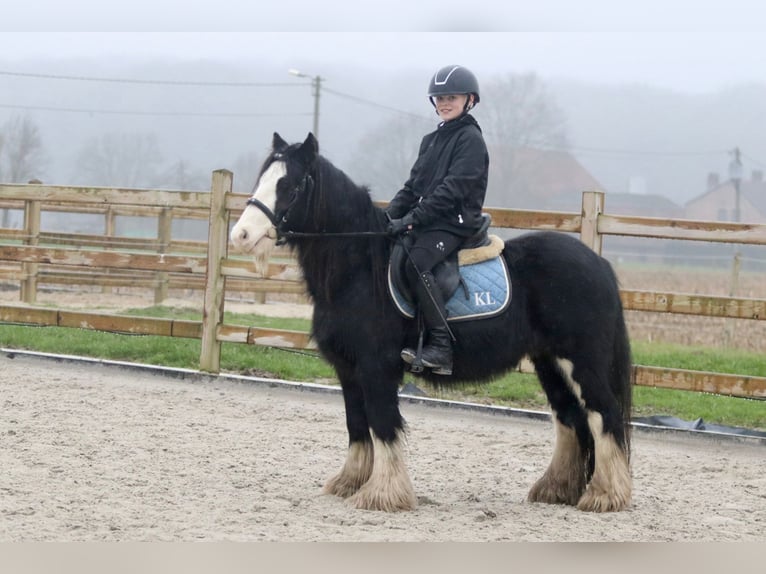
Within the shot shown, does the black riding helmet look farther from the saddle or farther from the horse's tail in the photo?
the horse's tail

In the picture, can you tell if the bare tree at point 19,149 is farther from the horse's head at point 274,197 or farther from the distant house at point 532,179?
the horse's head at point 274,197

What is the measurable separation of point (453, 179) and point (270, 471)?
215cm

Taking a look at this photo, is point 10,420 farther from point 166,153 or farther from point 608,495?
point 166,153

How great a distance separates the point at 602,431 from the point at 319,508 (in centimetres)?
163

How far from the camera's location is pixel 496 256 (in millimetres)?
5184

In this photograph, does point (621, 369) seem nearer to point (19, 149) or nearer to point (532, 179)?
point (19, 149)

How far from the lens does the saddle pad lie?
16.4 ft

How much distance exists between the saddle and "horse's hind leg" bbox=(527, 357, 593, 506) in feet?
1.92

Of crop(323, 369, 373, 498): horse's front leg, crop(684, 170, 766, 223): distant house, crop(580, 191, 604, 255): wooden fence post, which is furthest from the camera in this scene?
crop(684, 170, 766, 223): distant house

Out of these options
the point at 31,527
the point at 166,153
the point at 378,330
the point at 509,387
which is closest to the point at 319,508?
the point at 378,330

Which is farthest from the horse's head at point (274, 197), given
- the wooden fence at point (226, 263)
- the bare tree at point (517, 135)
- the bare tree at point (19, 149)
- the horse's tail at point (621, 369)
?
the bare tree at point (517, 135)

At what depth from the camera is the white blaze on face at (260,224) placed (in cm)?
461

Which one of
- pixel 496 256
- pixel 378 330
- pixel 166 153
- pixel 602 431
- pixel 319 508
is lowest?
pixel 319 508

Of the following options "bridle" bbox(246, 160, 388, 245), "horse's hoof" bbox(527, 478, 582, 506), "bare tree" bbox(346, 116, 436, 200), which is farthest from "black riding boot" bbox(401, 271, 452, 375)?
"bare tree" bbox(346, 116, 436, 200)
